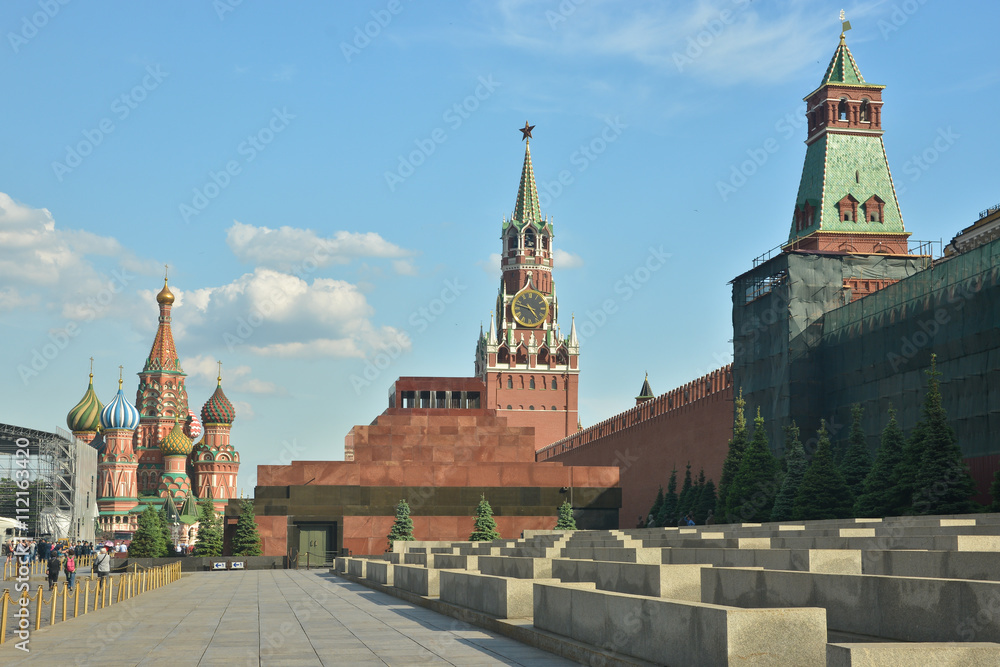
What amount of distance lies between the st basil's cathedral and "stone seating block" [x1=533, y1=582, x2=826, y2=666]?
9262cm

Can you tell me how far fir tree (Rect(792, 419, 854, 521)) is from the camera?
104 ft

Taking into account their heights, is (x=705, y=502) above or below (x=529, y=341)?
below

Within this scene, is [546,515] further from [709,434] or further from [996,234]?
[996,234]

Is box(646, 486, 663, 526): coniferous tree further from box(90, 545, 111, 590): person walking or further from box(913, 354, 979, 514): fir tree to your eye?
box(90, 545, 111, 590): person walking

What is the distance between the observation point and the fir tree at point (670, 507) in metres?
47.8

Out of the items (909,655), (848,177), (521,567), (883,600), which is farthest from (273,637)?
(848,177)

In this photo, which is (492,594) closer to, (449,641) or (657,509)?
(449,641)

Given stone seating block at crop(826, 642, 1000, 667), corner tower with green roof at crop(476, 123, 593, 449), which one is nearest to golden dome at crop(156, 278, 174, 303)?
corner tower with green roof at crop(476, 123, 593, 449)

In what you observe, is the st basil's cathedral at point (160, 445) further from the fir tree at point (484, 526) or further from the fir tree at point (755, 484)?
the fir tree at point (755, 484)

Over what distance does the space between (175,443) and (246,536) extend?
61424 mm

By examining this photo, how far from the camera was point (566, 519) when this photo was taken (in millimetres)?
49125

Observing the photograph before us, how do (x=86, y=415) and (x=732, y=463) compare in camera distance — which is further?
(x=86, y=415)

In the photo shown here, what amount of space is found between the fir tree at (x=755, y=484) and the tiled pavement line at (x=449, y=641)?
21.1 meters

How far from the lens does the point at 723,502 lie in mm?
38094
